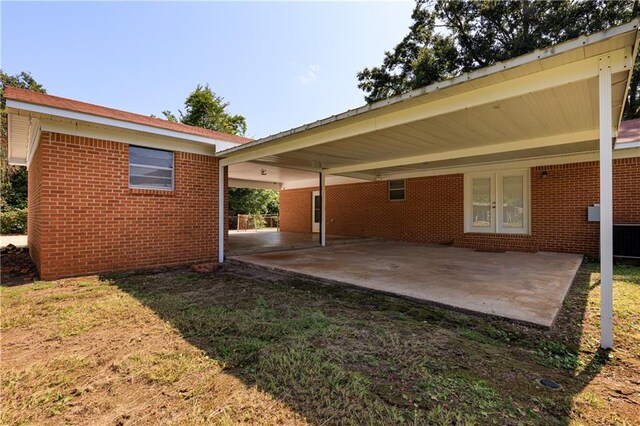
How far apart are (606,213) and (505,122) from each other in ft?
8.73

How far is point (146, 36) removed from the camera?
10445 millimetres

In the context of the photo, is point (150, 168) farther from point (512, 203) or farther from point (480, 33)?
point (480, 33)

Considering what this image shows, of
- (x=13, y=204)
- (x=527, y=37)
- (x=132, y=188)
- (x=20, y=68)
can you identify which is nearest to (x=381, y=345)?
(x=132, y=188)

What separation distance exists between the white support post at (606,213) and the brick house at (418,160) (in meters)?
0.01

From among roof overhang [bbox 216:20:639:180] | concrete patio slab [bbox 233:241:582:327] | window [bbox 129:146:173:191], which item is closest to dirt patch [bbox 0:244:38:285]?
window [bbox 129:146:173:191]

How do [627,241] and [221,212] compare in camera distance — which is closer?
[627,241]

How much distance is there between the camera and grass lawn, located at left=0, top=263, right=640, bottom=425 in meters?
1.92

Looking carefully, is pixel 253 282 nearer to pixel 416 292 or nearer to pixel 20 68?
pixel 416 292

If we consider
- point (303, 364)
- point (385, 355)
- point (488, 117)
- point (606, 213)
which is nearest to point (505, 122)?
point (488, 117)

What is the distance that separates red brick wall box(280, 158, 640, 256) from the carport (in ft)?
2.19

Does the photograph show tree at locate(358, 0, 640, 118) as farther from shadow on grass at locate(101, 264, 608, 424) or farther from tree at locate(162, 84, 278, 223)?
shadow on grass at locate(101, 264, 608, 424)

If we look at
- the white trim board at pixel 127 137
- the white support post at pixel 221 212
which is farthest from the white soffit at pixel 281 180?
the white trim board at pixel 127 137

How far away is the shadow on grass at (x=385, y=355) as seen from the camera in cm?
195

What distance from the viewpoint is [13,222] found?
16.8 m
